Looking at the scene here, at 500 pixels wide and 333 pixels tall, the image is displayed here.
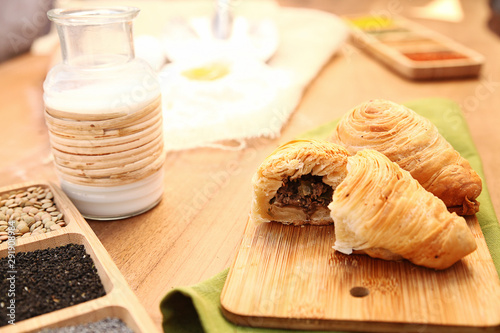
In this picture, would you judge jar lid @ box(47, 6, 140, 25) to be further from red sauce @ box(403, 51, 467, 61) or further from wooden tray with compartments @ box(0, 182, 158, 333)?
red sauce @ box(403, 51, 467, 61)

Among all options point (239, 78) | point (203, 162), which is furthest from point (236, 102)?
point (203, 162)

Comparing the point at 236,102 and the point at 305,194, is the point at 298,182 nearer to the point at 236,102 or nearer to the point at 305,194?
the point at 305,194

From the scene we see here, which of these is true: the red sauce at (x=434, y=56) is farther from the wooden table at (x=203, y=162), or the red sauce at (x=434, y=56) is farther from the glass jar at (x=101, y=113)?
the glass jar at (x=101, y=113)

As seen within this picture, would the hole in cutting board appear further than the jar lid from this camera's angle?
No

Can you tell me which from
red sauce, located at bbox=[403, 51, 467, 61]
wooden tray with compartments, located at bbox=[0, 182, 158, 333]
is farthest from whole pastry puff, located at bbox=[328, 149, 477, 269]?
red sauce, located at bbox=[403, 51, 467, 61]

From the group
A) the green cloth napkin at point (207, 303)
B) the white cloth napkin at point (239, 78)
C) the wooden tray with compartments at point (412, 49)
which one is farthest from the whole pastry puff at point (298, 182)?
the wooden tray with compartments at point (412, 49)

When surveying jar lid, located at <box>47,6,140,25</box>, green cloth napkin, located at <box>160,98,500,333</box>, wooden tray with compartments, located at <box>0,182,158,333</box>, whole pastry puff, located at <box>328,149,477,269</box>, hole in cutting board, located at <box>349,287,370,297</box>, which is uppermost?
jar lid, located at <box>47,6,140,25</box>
